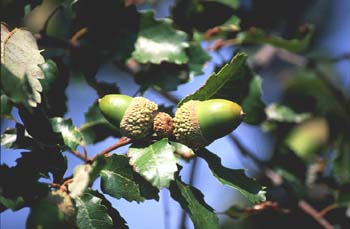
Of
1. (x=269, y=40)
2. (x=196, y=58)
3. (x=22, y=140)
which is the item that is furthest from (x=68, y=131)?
(x=269, y=40)

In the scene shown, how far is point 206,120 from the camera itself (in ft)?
3.89

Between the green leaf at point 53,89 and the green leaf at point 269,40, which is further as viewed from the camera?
the green leaf at point 269,40

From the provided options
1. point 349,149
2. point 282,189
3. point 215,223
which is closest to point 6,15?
point 215,223

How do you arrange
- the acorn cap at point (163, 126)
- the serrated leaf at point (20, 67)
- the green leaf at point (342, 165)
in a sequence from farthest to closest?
the green leaf at point (342, 165)
the acorn cap at point (163, 126)
the serrated leaf at point (20, 67)

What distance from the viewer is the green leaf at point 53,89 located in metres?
1.43

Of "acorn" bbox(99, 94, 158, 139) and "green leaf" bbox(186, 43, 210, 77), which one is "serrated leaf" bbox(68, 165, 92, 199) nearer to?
"acorn" bbox(99, 94, 158, 139)

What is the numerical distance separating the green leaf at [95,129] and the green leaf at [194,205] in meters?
0.58

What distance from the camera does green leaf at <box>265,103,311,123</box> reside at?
220cm

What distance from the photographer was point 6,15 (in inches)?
60.7

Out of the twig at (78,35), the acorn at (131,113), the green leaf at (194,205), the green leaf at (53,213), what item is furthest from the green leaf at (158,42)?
the green leaf at (53,213)

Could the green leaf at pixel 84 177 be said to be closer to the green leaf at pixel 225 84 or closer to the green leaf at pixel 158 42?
the green leaf at pixel 225 84

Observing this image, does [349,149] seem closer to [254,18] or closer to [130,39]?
[254,18]

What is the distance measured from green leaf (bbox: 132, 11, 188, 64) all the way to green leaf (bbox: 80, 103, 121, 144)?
254mm

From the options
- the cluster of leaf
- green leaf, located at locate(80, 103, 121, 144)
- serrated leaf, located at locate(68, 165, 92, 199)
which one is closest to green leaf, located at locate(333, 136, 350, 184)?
the cluster of leaf
